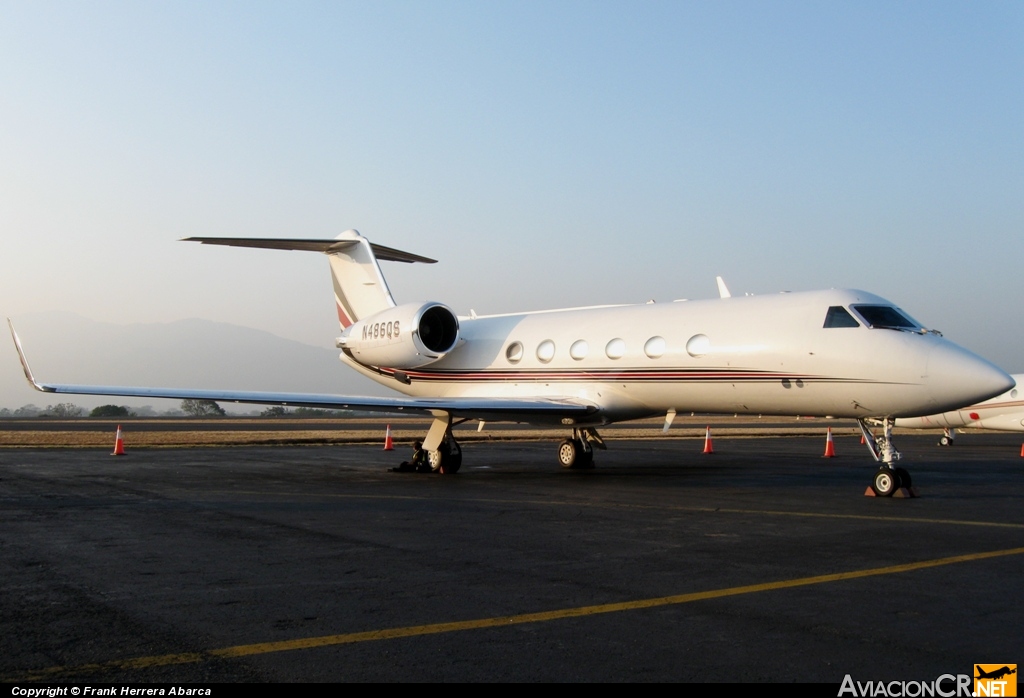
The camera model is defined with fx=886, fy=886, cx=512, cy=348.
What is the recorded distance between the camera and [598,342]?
16609 mm

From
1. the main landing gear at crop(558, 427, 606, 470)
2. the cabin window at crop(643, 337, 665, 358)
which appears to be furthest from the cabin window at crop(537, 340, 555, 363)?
the cabin window at crop(643, 337, 665, 358)

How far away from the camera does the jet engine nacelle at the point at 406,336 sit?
711 inches

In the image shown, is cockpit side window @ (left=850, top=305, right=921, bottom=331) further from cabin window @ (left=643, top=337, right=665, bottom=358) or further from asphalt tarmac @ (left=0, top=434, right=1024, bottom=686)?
cabin window @ (left=643, top=337, right=665, bottom=358)

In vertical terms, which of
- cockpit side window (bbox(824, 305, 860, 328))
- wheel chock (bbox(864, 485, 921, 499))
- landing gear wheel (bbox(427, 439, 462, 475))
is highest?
cockpit side window (bbox(824, 305, 860, 328))

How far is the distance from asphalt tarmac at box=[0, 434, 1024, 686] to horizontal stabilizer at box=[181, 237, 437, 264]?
6.17m

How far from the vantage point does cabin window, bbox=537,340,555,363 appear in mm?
17500

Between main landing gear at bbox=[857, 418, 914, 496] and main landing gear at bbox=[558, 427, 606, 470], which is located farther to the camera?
main landing gear at bbox=[558, 427, 606, 470]

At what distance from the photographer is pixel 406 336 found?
59.2 ft

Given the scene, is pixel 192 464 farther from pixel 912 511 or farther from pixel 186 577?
pixel 912 511

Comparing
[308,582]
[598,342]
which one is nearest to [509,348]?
[598,342]

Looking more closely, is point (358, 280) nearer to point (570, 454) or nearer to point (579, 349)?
point (579, 349)

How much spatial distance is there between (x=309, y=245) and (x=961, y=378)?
13.4 meters

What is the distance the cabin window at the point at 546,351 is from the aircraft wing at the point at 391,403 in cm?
108

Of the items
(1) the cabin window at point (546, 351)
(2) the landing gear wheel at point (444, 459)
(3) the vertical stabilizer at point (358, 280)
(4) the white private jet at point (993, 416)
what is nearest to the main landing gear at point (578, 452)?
(1) the cabin window at point (546, 351)
